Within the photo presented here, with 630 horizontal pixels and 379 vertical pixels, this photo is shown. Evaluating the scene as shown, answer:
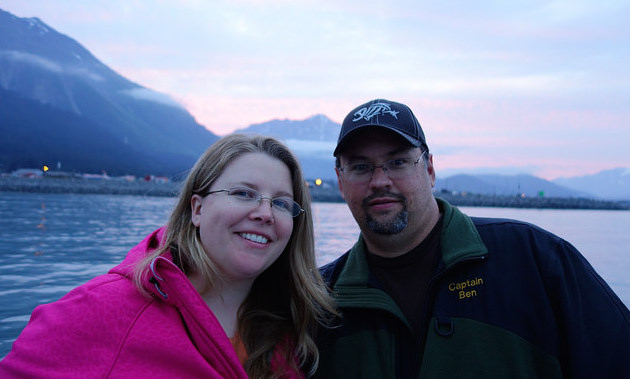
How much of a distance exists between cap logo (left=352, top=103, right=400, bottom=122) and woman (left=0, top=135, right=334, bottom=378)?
0.52 metres

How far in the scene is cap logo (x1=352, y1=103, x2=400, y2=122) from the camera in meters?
2.52

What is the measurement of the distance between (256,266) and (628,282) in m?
12.5

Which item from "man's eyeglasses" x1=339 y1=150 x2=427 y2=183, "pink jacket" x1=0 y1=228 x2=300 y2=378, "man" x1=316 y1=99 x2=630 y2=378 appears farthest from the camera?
"man's eyeglasses" x1=339 y1=150 x2=427 y2=183

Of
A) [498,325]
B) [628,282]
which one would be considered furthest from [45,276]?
[628,282]

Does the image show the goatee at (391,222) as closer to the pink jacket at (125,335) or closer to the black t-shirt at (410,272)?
the black t-shirt at (410,272)

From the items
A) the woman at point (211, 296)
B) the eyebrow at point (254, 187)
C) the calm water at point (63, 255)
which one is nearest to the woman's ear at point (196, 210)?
the woman at point (211, 296)

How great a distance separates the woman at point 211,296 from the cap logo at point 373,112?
1.72ft

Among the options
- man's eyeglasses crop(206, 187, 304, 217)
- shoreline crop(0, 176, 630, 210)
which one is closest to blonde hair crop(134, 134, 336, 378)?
man's eyeglasses crop(206, 187, 304, 217)

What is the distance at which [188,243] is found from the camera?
2.04m

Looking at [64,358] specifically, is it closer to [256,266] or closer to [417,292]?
[256,266]

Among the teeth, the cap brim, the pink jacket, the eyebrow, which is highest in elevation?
the cap brim

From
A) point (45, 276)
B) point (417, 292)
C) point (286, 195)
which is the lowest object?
point (45, 276)

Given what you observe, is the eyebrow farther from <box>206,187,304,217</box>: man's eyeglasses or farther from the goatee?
the goatee

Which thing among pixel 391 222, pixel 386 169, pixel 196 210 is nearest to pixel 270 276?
pixel 196 210
